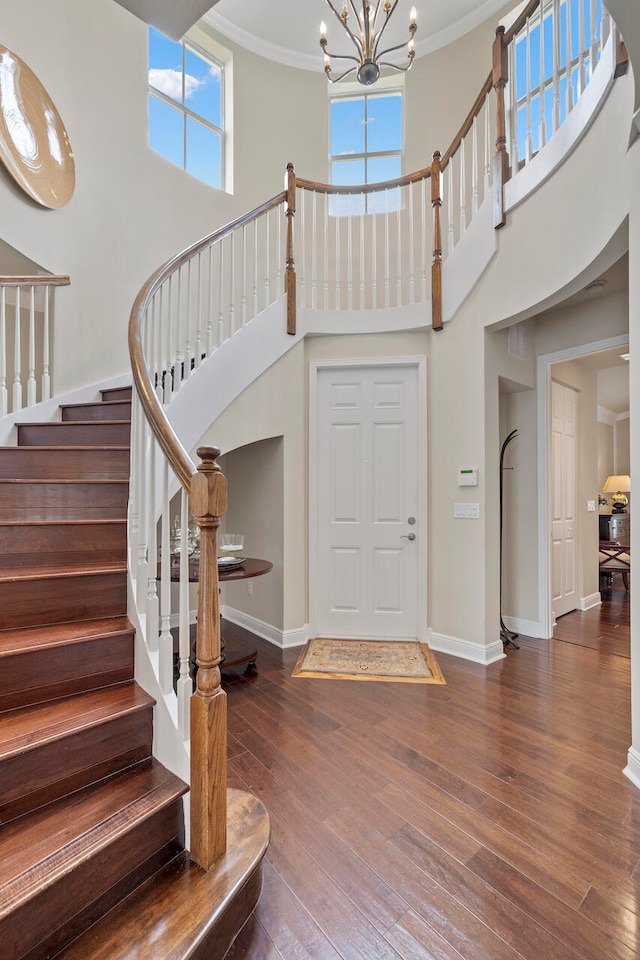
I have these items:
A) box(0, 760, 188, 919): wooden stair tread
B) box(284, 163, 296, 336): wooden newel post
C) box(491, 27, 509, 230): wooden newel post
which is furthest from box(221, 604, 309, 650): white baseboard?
box(491, 27, 509, 230): wooden newel post

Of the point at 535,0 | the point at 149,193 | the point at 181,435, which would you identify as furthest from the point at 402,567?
the point at 149,193

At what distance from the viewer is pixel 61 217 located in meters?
3.58

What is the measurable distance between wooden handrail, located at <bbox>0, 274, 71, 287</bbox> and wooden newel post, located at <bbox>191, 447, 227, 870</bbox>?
2695 millimetres

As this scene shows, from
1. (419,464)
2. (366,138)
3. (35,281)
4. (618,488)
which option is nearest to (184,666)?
(419,464)

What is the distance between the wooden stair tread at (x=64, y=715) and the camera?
4.37 ft

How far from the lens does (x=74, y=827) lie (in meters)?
1.26

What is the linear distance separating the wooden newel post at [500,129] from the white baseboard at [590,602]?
147 inches

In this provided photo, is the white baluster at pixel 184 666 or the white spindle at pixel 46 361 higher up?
the white spindle at pixel 46 361

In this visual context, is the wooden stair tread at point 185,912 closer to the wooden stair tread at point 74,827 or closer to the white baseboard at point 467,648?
the wooden stair tread at point 74,827

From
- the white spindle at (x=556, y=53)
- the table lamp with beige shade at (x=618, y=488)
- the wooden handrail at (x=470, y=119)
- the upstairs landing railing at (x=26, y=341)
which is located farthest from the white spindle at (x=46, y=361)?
the table lamp with beige shade at (x=618, y=488)

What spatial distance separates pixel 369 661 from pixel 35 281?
3.62 metres

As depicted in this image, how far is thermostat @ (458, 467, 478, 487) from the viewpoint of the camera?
136 inches

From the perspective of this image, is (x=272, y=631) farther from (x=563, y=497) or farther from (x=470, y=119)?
(x=470, y=119)

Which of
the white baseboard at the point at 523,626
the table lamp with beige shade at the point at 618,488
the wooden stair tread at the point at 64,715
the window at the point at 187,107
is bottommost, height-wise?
the white baseboard at the point at 523,626
